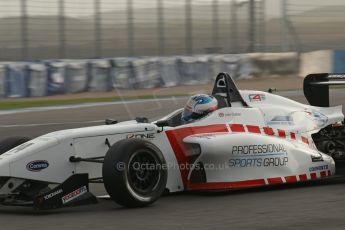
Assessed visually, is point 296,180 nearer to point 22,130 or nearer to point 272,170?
point 272,170

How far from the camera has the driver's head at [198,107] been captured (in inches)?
305

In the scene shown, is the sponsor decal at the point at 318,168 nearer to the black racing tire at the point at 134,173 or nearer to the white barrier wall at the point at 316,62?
the black racing tire at the point at 134,173

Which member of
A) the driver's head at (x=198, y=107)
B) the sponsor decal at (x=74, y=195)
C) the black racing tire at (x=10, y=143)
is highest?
the driver's head at (x=198, y=107)

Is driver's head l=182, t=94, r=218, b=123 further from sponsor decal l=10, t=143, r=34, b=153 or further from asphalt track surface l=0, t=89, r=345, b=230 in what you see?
sponsor decal l=10, t=143, r=34, b=153

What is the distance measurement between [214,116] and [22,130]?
744cm

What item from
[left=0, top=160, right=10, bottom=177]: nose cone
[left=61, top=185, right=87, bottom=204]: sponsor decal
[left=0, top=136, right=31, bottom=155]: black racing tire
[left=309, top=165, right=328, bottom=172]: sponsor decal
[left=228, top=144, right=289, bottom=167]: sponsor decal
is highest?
[left=0, top=136, right=31, bottom=155]: black racing tire

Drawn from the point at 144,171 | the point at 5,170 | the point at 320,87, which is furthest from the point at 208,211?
the point at 320,87

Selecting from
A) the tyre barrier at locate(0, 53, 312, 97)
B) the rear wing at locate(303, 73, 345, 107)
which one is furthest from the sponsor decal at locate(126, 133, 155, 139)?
the tyre barrier at locate(0, 53, 312, 97)

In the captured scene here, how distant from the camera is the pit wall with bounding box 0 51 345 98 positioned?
68.9 ft

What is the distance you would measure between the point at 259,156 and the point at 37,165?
2.33 m

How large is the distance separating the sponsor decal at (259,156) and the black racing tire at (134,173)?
0.97 m

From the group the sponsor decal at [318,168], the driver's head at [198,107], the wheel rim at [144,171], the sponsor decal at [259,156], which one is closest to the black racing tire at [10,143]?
the wheel rim at [144,171]

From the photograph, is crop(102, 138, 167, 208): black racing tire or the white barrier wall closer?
crop(102, 138, 167, 208): black racing tire

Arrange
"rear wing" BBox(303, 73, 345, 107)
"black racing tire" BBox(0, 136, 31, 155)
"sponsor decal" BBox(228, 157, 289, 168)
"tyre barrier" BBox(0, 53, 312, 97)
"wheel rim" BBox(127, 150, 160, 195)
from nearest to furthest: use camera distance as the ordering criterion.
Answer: "wheel rim" BBox(127, 150, 160, 195), "black racing tire" BBox(0, 136, 31, 155), "sponsor decal" BBox(228, 157, 289, 168), "rear wing" BBox(303, 73, 345, 107), "tyre barrier" BBox(0, 53, 312, 97)
